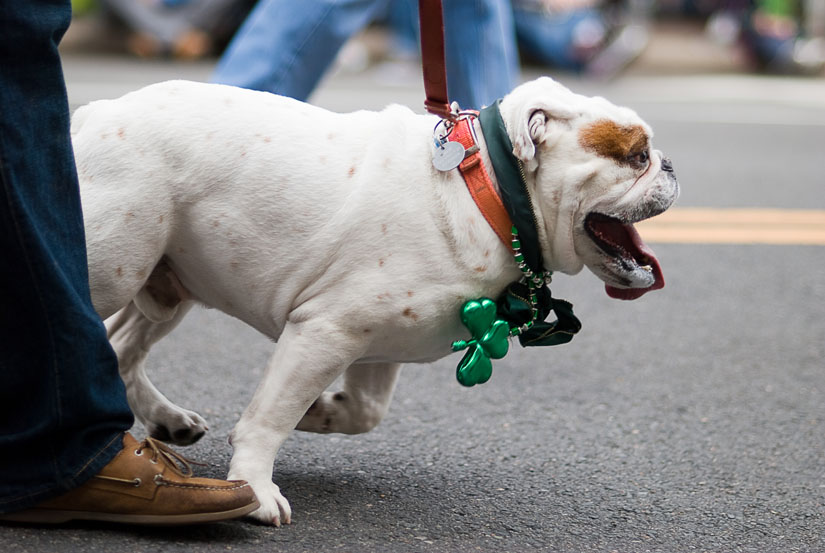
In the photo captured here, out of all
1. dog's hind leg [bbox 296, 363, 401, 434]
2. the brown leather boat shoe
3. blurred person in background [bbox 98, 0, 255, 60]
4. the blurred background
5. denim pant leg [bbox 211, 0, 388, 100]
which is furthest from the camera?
the blurred background

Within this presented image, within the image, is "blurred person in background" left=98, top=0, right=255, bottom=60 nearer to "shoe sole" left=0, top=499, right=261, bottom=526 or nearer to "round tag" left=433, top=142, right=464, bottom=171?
"round tag" left=433, top=142, right=464, bottom=171

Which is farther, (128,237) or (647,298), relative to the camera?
(647,298)

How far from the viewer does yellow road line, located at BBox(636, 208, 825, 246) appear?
5520 mm

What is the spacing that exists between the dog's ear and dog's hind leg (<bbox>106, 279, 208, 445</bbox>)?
2.91 feet

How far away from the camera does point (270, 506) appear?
2.30 meters

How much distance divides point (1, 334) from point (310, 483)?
807mm

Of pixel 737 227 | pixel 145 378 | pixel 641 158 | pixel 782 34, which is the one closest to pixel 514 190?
pixel 641 158

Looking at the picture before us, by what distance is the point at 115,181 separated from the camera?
7.59 feet

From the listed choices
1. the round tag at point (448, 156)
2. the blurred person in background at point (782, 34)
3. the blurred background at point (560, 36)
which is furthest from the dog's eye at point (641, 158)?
the blurred person in background at point (782, 34)

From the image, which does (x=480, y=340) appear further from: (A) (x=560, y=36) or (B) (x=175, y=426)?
(A) (x=560, y=36)

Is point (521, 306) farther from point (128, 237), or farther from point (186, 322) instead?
point (186, 322)

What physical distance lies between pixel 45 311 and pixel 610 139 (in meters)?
1.18

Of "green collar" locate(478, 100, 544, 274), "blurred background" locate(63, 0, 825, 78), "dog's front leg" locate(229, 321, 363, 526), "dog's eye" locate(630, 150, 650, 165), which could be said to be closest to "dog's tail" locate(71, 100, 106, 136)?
"dog's front leg" locate(229, 321, 363, 526)

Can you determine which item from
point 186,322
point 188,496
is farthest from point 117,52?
point 188,496
